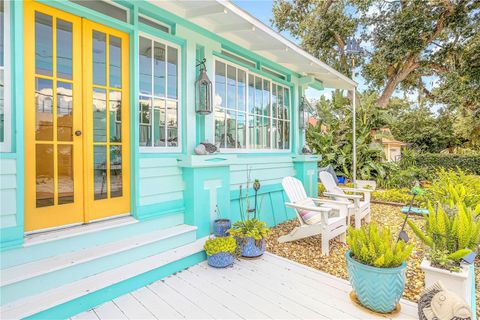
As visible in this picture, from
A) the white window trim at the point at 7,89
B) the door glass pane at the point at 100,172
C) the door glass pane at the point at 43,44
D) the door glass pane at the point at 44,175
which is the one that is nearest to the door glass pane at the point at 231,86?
the door glass pane at the point at 100,172

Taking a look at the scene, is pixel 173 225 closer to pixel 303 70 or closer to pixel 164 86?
pixel 164 86

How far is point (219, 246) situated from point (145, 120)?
165 centimetres

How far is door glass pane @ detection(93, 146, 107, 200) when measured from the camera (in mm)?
2648

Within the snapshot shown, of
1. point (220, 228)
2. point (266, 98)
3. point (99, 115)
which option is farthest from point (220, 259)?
point (266, 98)

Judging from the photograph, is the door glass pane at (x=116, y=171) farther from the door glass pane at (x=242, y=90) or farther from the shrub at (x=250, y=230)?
the door glass pane at (x=242, y=90)

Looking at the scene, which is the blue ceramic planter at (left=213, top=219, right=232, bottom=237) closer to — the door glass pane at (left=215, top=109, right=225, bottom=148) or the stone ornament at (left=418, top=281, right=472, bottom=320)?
the door glass pane at (left=215, top=109, right=225, bottom=148)

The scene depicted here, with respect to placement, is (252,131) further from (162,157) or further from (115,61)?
(115,61)

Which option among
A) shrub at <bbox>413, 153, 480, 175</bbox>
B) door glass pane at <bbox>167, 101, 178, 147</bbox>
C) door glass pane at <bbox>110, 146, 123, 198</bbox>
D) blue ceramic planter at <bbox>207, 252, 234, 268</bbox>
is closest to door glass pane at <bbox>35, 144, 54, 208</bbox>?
door glass pane at <bbox>110, 146, 123, 198</bbox>

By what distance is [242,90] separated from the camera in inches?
176

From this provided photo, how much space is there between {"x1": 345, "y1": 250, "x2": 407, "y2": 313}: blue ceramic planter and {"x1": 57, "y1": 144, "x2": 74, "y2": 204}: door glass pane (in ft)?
8.43

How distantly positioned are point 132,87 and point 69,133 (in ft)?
2.53

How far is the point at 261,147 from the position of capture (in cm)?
493

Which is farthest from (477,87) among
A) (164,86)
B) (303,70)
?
(164,86)

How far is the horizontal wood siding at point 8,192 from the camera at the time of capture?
1983mm
